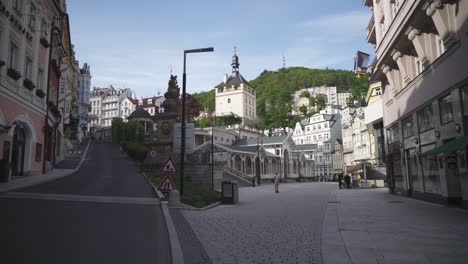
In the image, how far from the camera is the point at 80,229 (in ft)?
28.2

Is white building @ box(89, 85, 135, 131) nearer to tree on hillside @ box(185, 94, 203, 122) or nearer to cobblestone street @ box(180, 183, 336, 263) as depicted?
tree on hillside @ box(185, 94, 203, 122)

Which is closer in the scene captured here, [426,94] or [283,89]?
[426,94]

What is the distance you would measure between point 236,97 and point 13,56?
105m

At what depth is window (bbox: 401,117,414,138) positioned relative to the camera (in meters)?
20.7

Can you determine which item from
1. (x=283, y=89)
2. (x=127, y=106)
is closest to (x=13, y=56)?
(x=127, y=106)

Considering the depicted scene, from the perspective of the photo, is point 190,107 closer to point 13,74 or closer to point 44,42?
point 44,42

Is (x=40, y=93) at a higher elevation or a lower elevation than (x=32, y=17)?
lower

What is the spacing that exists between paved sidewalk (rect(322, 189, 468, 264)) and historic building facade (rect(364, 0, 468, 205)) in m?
2.81

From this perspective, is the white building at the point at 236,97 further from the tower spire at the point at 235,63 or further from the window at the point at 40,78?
the window at the point at 40,78

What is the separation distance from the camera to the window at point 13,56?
21375 mm

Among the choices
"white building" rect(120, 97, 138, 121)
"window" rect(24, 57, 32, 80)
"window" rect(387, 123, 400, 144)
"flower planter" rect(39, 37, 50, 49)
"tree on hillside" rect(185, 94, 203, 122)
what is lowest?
"window" rect(387, 123, 400, 144)

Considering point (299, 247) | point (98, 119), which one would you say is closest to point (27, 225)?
point (299, 247)

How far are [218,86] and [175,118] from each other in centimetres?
10353

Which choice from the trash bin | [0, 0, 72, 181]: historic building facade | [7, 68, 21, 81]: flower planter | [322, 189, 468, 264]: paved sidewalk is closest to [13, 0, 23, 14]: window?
[0, 0, 72, 181]: historic building facade
